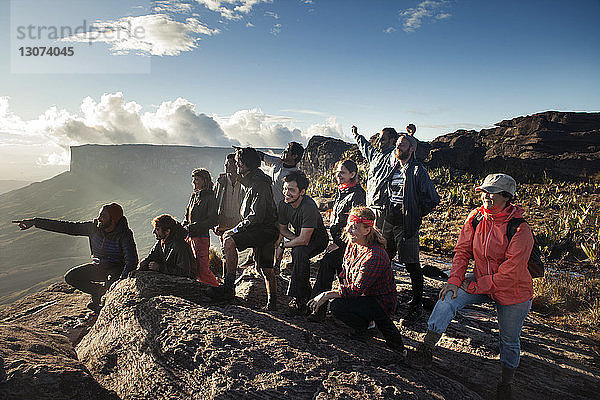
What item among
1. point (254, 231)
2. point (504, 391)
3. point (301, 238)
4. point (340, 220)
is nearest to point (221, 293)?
point (254, 231)

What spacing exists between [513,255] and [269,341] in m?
2.04

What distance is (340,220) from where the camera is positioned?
4.15 metres

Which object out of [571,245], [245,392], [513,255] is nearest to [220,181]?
[245,392]

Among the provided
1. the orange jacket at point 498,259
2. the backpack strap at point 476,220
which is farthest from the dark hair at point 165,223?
the backpack strap at point 476,220

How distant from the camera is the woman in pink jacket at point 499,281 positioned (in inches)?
102

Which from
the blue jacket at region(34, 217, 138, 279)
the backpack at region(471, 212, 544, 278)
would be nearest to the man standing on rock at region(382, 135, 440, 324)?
the backpack at region(471, 212, 544, 278)

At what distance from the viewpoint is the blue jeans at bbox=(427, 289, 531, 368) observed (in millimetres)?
2625

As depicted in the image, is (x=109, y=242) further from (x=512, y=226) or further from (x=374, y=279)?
(x=512, y=226)

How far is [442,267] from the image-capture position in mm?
7090

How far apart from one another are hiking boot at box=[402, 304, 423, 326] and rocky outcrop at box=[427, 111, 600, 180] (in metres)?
18.1

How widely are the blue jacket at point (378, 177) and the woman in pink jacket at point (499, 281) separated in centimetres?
160

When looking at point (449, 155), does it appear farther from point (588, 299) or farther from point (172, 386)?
point (172, 386)

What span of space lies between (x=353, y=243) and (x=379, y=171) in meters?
1.57

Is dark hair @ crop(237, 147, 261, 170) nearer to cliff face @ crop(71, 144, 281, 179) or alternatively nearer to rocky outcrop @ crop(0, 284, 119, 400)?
rocky outcrop @ crop(0, 284, 119, 400)
